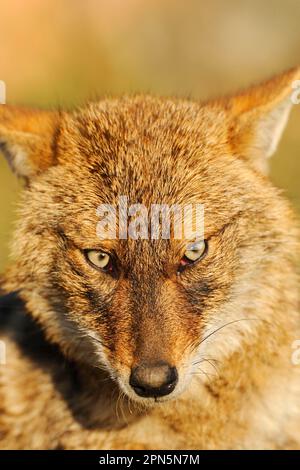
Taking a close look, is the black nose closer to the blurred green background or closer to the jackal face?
the jackal face

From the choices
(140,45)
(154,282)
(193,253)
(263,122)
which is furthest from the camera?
(140,45)

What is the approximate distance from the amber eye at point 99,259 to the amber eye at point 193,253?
1.34 ft

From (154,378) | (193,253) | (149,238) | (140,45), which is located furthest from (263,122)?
(140,45)

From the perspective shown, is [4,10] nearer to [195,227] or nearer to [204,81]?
[204,81]

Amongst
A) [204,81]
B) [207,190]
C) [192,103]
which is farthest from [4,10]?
[207,190]

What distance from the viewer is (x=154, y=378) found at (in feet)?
12.1

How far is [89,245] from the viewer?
4035 millimetres

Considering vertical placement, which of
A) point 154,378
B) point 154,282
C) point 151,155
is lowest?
point 154,378

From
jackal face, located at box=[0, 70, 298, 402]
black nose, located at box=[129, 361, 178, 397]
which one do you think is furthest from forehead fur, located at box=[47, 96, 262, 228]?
black nose, located at box=[129, 361, 178, 397]

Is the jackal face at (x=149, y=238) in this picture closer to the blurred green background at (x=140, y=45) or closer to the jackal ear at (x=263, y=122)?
the jackal ear at (x=263, y=122)

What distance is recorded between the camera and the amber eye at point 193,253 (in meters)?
3.99

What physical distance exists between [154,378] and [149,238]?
0.75 metres

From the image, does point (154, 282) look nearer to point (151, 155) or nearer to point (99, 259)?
point (99, 259)

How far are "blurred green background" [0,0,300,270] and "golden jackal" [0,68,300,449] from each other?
6422mm
